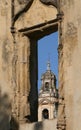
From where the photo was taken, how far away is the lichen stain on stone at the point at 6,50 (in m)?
12.0

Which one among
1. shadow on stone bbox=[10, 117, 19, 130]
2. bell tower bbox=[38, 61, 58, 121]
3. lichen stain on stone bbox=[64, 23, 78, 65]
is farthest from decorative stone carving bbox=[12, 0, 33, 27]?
bell tower bbox=[38, 61, 58, 121]

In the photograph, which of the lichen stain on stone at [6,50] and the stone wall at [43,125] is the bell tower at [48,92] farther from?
the stone wall at [43,125]

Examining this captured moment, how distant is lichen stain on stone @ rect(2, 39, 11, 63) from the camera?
11959 mm

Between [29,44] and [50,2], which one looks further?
[29,44]

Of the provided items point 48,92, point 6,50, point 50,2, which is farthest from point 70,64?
point 48,92

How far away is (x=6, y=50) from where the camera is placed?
473 inches

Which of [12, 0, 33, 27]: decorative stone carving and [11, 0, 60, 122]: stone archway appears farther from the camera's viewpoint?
[12, 0, 33, 27]: decorative stone carving

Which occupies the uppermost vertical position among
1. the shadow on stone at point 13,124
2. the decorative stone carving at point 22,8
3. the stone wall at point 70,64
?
the decorative stone carving at point 22,8

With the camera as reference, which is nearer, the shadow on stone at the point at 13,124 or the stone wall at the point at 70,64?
the stone wall at the point at 70,64

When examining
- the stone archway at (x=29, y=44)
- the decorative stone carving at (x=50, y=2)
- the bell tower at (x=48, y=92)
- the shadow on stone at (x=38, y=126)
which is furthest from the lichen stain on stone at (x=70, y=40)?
the bell tower at (x=48, y=92)

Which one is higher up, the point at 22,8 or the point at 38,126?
the point at 22,8

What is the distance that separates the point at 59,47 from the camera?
1086 centimetres

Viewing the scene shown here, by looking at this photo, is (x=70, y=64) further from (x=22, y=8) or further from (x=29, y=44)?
(x=22, y=8)

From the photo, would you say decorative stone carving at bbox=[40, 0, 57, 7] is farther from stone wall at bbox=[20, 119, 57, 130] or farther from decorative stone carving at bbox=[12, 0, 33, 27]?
stone wall at bbox=[20, 119, 57, 130]
